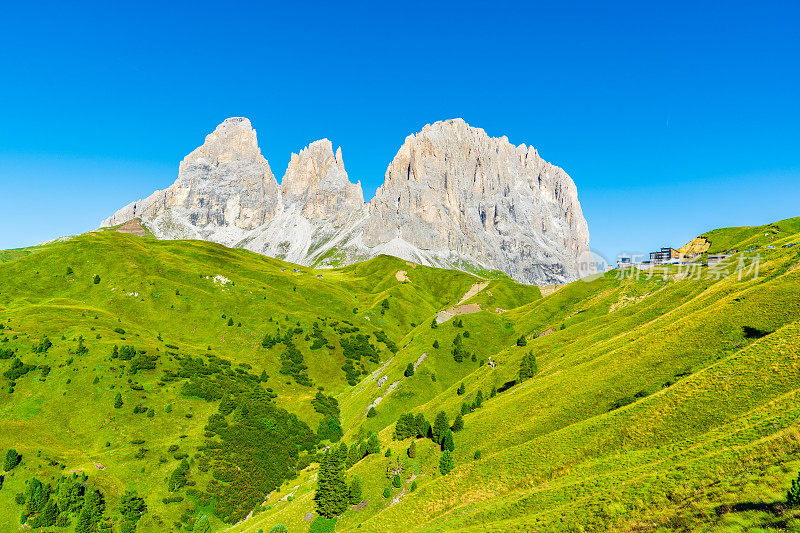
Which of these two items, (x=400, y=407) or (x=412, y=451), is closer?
(x=412, y=451)

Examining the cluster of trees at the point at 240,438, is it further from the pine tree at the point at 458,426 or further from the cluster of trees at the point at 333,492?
the pine tree at the point at 458,426

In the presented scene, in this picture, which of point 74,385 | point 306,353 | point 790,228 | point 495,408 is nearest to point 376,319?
point 306,353

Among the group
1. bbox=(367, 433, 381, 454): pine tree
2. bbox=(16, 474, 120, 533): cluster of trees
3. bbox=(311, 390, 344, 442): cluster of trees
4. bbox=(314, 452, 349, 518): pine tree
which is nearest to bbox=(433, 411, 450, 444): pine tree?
bbox=(367, 433, 381, 454): pine tree

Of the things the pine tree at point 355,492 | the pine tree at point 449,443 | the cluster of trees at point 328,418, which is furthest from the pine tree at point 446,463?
the cluster of trees at point 328,418

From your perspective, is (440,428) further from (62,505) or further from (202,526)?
(62,505)

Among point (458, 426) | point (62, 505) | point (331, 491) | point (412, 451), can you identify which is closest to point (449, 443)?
point (458, 426)

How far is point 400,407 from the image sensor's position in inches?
4168

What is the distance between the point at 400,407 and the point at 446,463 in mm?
52376

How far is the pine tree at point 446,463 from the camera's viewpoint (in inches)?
2154

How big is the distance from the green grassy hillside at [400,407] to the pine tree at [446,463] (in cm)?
178

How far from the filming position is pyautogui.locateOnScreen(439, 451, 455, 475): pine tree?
5472cm

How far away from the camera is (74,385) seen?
9794 cm

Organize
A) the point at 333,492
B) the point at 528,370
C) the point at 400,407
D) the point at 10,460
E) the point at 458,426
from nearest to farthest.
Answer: the point at 333,492, the point at 458,426, the point at 10,460, the point at 528,370, the point at 400,407

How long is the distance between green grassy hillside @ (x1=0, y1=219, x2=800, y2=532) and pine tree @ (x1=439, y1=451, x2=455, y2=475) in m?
1.78
